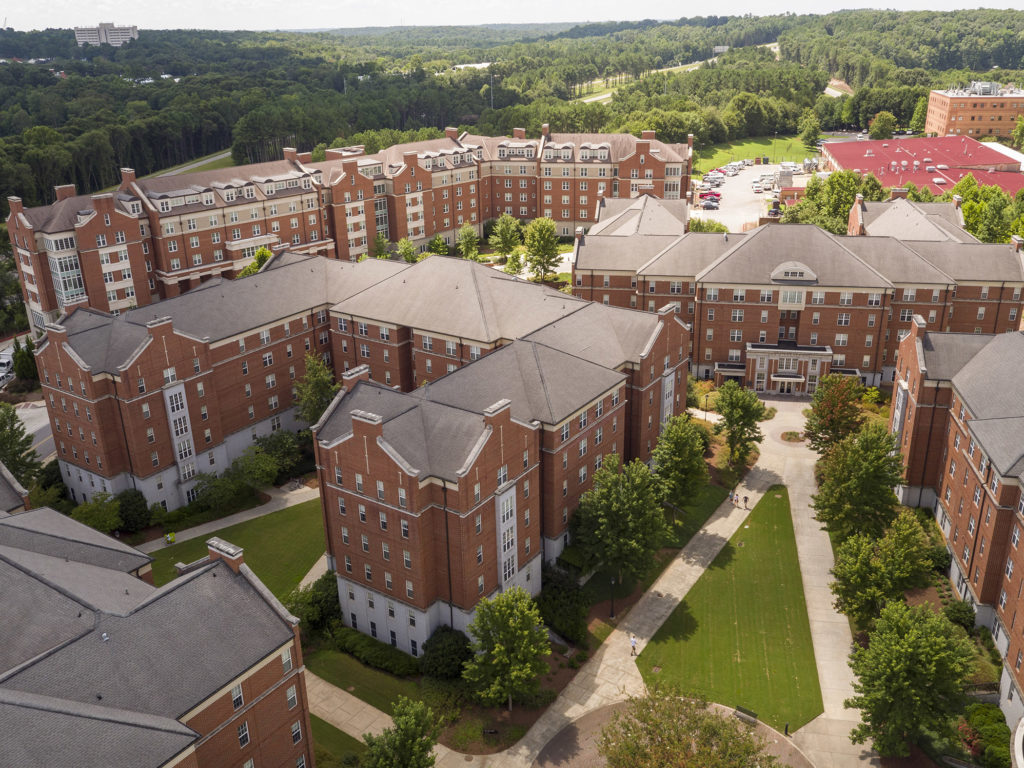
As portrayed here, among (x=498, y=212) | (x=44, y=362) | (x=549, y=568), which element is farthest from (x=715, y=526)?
(x=498, y=212)

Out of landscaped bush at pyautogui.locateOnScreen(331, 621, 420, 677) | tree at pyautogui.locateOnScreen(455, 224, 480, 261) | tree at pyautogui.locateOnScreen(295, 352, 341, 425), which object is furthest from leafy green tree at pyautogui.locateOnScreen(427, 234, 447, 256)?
landscaped bush at pyautogui.locateOnScreen(331, 621, 420, 677)

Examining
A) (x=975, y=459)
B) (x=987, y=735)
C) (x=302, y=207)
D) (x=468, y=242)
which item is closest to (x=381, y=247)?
(x=302, y=207)

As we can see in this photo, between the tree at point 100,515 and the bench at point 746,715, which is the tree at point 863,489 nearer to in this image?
the bench at point 746,715

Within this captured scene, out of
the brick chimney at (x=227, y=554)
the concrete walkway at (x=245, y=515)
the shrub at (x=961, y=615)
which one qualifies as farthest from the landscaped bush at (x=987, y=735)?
the concrete walkway at (x=245, y=515)

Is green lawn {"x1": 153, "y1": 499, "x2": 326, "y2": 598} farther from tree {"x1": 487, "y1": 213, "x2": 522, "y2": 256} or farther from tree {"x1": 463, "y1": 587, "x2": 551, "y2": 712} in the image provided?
tree {"x1": 487, "y1": 213, "x2": 522, "y2": 256}

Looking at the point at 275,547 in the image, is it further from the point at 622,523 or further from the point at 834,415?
the point at 834,415
